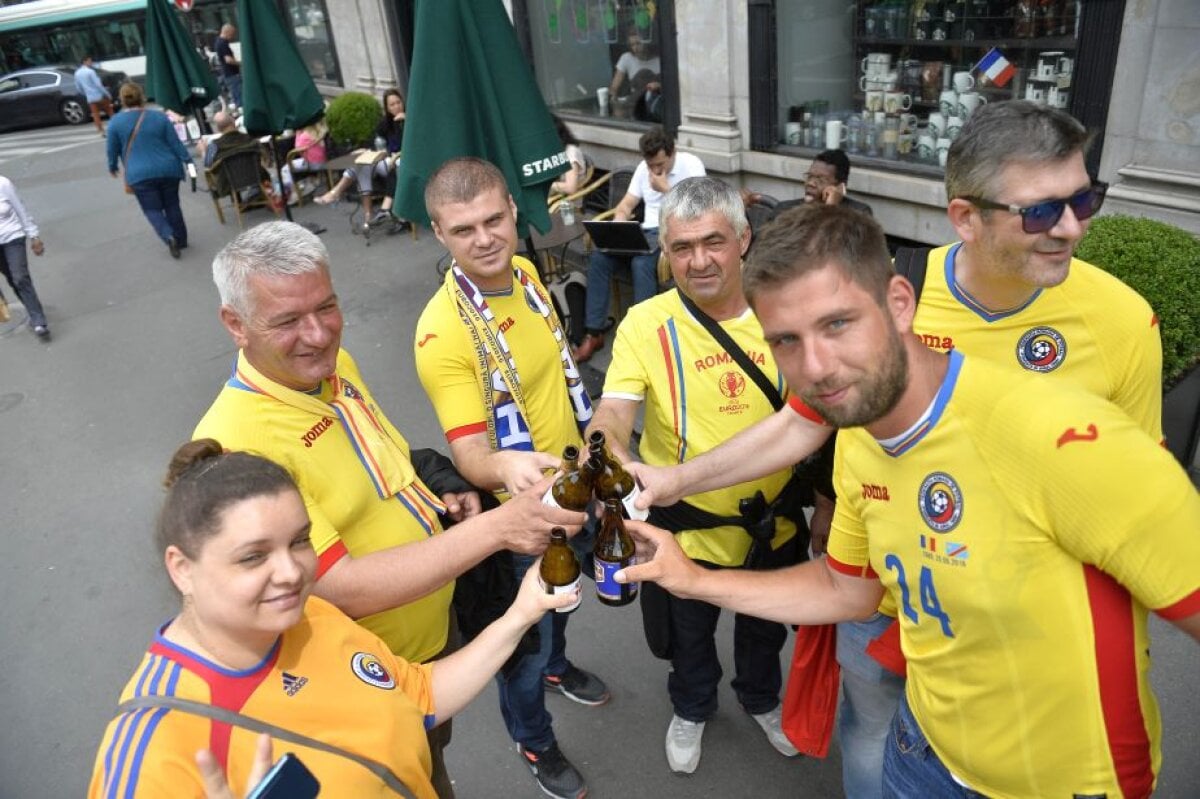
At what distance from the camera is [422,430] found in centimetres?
641

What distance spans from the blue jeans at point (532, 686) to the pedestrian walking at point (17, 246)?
8072 millimetres

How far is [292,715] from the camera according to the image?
67.0 inches

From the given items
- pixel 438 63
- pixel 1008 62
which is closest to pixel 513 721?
pixel 438 63

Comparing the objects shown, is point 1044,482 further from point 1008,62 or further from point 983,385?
point 1008,62

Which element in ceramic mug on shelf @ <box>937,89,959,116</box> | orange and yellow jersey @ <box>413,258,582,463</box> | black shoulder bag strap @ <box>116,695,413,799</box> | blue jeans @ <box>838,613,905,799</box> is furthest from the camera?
ceramic mug on shelf @ <box>937,89,959,116</box>

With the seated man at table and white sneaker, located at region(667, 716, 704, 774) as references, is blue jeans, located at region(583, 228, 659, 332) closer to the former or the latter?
the seated man at table

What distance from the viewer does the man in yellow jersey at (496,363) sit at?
2926 mm

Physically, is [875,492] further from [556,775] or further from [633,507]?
[556,775]

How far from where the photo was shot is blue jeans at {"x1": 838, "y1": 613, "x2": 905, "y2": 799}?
8.14ft

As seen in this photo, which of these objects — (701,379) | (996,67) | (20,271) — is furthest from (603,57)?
(701,379)

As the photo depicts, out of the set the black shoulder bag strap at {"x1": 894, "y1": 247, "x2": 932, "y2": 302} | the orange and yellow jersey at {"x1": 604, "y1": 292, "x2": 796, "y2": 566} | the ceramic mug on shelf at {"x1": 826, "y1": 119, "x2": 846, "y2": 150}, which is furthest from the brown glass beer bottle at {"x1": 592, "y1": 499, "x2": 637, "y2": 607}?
the ceramic mug on shelf at {"x1": 826, "y1": 119, "x2": 846, "y2": 150}

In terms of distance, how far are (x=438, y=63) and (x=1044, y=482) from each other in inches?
133

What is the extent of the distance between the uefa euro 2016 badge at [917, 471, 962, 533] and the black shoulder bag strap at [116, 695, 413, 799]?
1.32m

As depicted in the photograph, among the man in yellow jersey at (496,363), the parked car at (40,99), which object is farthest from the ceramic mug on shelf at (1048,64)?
the parked car at (40,99)
